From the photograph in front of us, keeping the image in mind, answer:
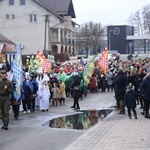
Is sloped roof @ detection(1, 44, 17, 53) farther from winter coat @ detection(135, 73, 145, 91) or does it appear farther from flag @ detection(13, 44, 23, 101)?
flag @ detection(13, 44, 23, 101)

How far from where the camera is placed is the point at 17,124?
47.6ft

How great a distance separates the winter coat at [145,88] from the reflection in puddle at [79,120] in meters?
1.82

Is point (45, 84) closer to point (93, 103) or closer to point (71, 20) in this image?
point (93, 103)

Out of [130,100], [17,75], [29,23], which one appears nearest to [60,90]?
[17,75]

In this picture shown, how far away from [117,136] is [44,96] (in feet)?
25.8

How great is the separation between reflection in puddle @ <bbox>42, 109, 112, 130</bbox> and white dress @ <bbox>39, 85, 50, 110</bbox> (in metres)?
1.84

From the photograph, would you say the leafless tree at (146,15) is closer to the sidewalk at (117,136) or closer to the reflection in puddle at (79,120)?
the reflection in puddle at (79,120)

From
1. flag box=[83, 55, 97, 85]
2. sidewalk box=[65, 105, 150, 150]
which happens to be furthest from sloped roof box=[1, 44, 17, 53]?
sidewalk box=[65, 105, 150, 150]

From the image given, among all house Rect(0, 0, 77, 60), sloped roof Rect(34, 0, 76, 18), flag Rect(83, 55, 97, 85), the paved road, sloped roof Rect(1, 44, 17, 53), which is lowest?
the paved road

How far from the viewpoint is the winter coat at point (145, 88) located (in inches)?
588

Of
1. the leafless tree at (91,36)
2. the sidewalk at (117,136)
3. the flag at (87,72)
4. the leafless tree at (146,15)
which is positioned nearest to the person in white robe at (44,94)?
the sidewalk at (117,136)

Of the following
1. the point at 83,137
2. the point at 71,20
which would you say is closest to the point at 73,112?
the point at 83,137

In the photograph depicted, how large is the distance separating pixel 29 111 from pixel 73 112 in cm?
187

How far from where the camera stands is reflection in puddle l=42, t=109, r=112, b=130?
13984mm
